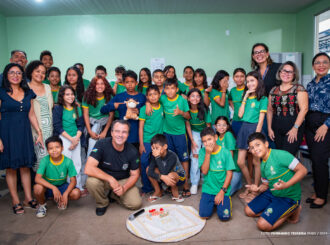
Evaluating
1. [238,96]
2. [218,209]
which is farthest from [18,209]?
[238,96]

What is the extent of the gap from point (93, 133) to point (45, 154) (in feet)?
1.96

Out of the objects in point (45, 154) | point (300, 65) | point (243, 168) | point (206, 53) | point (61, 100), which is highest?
point (206, 53)

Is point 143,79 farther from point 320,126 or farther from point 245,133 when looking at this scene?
point 320,126

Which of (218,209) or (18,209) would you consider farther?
(18,209)

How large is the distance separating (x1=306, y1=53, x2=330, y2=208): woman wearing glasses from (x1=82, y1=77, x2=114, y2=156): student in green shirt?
7.72 feet

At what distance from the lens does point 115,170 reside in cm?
269

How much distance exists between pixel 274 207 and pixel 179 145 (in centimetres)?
125

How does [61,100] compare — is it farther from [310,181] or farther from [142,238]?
[310,181]

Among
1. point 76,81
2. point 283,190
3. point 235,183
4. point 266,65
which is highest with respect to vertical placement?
point 266,65

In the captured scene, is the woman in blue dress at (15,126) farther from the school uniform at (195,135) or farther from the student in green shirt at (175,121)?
the school uniform at (195,135)

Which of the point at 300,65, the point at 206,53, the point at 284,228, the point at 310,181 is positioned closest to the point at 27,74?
the point at 284,228

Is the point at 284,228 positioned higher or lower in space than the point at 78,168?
lower

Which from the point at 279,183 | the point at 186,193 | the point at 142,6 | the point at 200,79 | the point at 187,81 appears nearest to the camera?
the point at 279,183

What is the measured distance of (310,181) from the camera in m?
3.39
